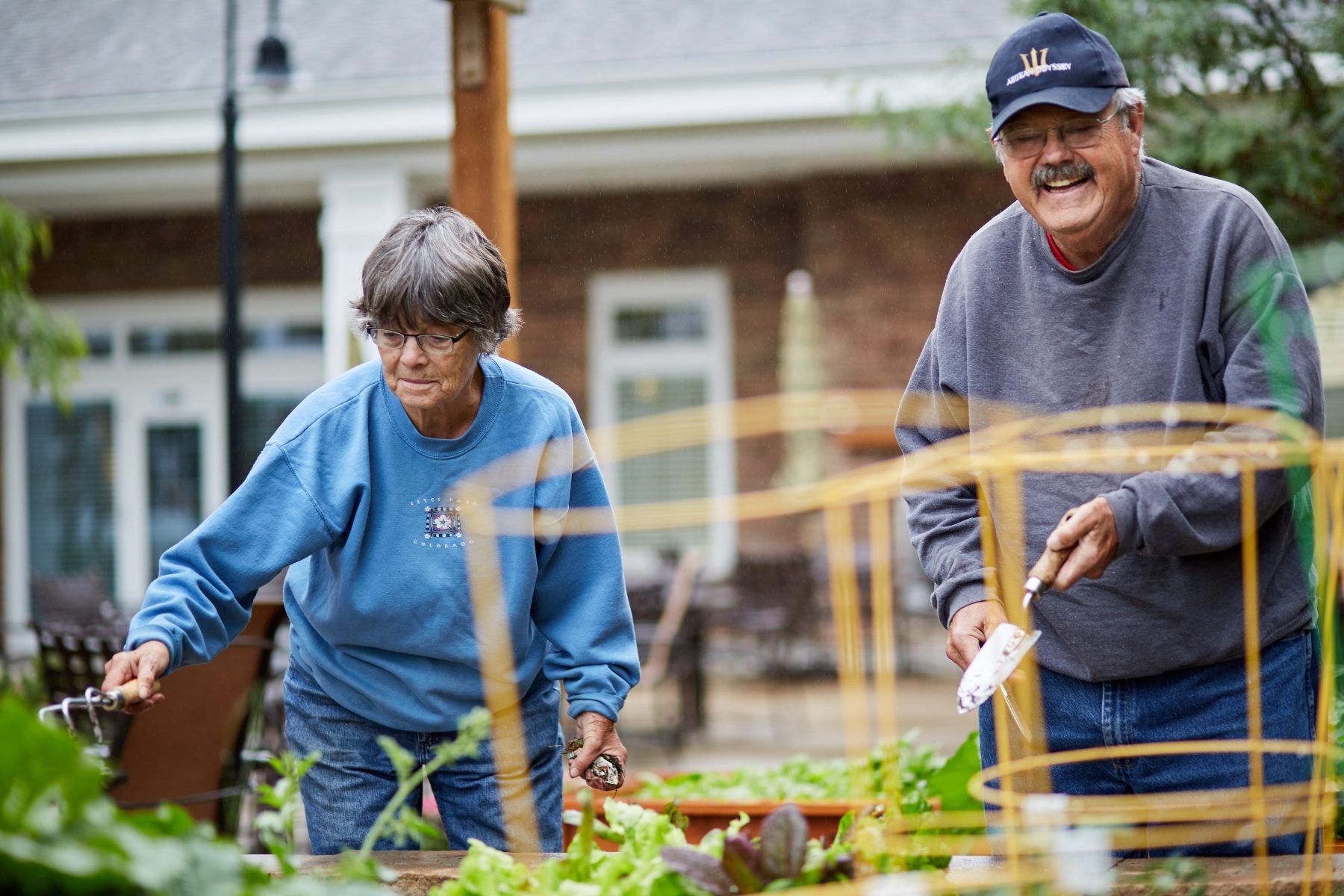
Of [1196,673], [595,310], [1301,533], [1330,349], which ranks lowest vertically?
[1196,673]

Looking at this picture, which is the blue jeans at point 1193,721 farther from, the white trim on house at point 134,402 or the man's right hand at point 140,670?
the white trim on house at point 134,402

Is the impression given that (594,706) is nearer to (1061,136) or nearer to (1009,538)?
(1009,538)

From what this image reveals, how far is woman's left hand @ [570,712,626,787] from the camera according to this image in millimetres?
1952

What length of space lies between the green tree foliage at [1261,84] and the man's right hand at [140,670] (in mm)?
3014

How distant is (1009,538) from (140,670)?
1.12 metres

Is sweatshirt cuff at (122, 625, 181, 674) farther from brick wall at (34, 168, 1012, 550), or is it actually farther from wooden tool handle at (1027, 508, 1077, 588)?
brick wall at (34, 168, 1012, 550)

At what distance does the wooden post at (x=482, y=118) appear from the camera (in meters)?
3.17

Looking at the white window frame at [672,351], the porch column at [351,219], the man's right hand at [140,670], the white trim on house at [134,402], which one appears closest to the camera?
the man's right hand at [140,670]

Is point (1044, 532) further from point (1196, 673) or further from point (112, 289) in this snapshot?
point (112, 289)

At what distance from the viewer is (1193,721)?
1.75 meters

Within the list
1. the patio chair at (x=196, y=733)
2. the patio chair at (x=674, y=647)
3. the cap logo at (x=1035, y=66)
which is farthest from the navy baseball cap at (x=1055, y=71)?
the patio chair at (x=674, y=647)

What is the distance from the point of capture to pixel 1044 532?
1.82m

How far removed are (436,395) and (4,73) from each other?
28.9 ft

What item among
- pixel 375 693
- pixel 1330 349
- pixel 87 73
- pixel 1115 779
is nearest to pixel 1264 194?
pixel 1115 779
